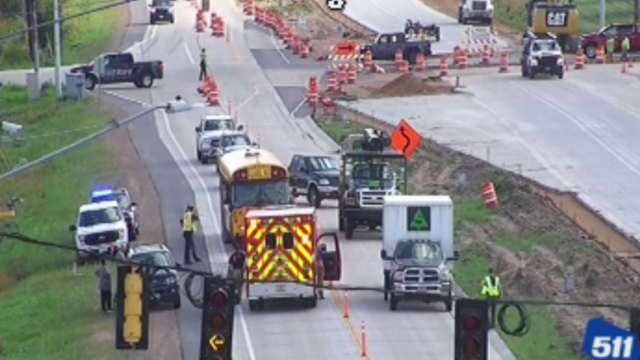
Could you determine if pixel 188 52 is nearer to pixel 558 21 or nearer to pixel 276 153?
pixel 558 21

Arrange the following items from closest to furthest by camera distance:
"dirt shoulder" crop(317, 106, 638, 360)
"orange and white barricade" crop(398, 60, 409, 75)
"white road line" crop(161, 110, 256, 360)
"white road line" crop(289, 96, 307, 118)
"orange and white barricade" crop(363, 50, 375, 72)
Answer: "white road line" crop(161, 110, 256, 360), "dirt shoulder" crop(317, 106, 638, 360), "white road line" crop(289, 96, 307, 118), "orange and white barricade" crop(398, 60, 409, 75), "orange and white barricade" crop(363, 50, 375, 72)

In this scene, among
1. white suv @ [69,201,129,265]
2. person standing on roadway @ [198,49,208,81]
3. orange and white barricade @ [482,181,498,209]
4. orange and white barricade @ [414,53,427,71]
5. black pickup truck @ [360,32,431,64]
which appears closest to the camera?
white suv @ [69,201,129,265]

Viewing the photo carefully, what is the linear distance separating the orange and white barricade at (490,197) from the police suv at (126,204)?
1047 cm

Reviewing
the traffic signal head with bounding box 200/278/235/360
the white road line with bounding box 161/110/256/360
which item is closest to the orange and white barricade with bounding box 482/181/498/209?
the white road line with bounding box 161/110/256/360

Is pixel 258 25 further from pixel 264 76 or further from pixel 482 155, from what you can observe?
pixel 482 155

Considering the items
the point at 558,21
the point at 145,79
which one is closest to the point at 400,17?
the point at 558,21

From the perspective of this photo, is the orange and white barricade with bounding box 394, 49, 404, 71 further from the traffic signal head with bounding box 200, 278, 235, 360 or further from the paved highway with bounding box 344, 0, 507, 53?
the traffic signal head with bounding box 200, 278, 235, 360

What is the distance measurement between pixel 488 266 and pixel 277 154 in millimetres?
21759

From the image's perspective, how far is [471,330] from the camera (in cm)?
2503

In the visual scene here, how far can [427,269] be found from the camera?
1656 inches

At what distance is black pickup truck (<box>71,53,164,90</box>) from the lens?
89.3 m

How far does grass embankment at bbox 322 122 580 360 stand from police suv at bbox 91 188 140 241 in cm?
921

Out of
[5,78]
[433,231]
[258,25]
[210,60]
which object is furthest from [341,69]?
[433,231]

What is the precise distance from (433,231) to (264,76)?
50.5 meters
